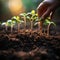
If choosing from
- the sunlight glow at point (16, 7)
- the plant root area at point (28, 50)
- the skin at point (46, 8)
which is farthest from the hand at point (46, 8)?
the sunlight glow at point (16, 7)

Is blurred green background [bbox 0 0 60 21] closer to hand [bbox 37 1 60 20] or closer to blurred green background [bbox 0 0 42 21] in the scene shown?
blurred green background [bbox 0 0 42 21]

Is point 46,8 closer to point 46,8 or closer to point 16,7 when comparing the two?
point 46,8

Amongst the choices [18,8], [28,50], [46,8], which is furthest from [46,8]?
[18,8]

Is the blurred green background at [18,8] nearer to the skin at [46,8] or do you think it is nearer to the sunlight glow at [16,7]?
the sunlight glow at [16,7]

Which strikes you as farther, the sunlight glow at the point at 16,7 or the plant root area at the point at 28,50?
the sunlight glow at the point at 16,7

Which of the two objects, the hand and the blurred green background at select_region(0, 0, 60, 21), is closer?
the hand

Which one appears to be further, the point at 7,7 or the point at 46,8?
the point at 7,7

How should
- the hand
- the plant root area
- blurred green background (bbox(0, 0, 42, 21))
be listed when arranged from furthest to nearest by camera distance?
1. blurred green background (bbox(0, 0, 42, 21))
2. the hand
3. the plant root area

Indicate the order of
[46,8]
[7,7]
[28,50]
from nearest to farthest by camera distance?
[28,50], [46,8], [7,7]

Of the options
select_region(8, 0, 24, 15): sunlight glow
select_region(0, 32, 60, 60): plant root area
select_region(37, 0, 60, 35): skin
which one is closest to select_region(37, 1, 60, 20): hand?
select_region(37, 0, 60, 35): skin

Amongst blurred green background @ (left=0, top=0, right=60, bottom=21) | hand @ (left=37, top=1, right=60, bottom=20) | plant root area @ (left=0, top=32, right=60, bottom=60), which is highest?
blurred green background @ (left=0, top=0, right=60, bottom=21)

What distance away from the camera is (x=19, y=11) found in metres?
3.91

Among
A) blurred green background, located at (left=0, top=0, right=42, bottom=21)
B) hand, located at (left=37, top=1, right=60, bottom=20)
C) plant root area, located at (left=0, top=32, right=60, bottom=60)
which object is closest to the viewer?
plant root area, located at (left=0, top=32, right=60, bottom=60)

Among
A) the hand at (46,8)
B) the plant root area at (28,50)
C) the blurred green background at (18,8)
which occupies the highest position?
the blurred green background at (18,8)
